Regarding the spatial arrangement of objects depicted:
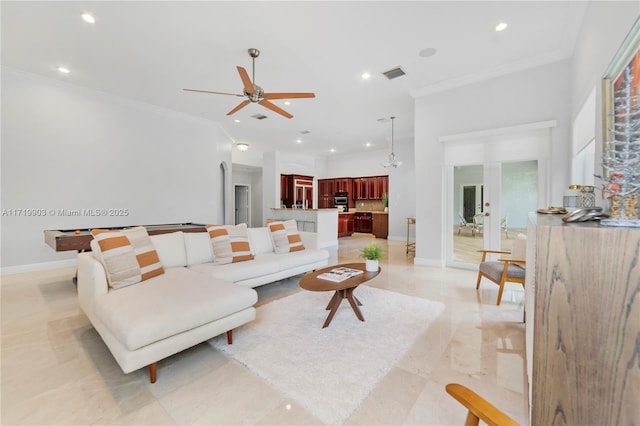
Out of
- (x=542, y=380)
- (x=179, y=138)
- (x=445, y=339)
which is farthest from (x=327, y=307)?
(x=179, y=138)

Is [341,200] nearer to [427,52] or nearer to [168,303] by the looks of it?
[427,52]

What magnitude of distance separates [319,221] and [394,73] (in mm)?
3653

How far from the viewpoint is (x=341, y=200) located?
10.9 metres

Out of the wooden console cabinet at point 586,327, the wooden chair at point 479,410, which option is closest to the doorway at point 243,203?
the wooden chair at point 479,410

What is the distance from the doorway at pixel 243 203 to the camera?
11.1 metres

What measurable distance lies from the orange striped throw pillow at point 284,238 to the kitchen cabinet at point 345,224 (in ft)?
16.4

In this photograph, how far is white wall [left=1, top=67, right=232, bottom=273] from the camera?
4.27m

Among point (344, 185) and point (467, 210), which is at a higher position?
point (344, 185)

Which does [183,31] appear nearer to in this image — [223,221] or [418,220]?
[418,220]

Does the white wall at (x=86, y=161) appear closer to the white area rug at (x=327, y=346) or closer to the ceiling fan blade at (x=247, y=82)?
the ceiling fan blade at (x=247, y=82)

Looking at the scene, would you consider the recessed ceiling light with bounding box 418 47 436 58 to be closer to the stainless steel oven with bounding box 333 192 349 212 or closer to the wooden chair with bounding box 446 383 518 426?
the wooden chair with bounding box 446 383 518 426

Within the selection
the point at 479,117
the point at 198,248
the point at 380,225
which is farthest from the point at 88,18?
the point at 380,225

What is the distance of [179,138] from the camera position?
6.08 m

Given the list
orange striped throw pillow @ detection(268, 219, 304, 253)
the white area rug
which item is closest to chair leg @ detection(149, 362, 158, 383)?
the white area rug
